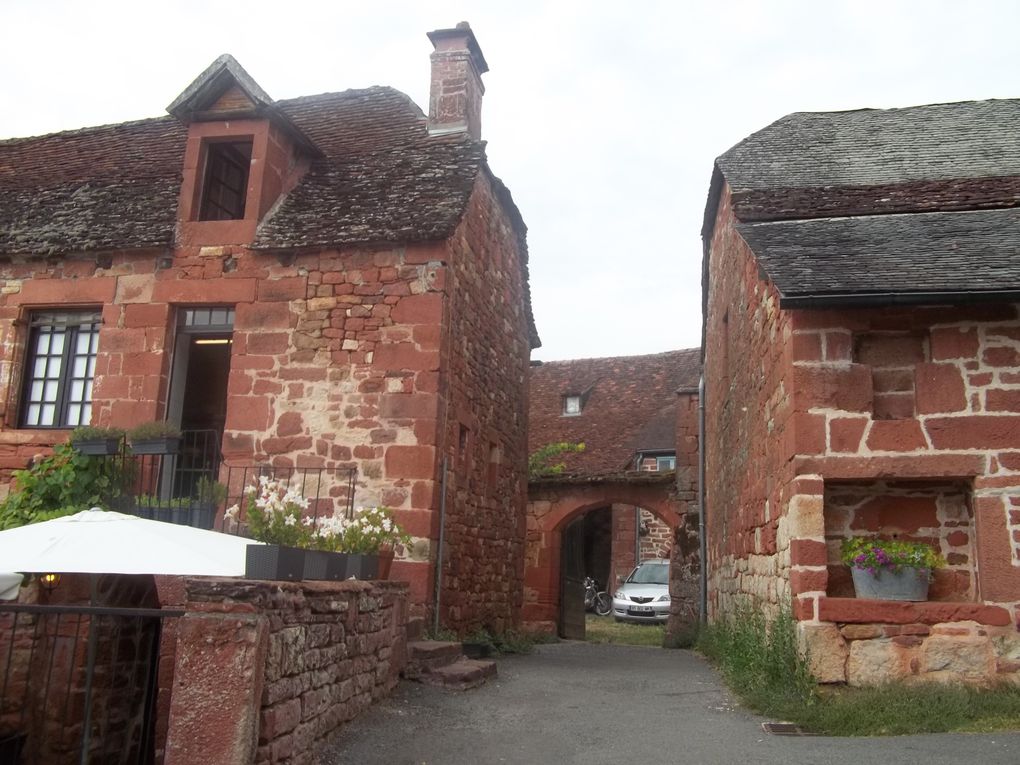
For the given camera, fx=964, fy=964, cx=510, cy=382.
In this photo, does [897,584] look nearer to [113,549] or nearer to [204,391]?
[113,549]

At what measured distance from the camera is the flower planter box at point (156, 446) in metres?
9.20

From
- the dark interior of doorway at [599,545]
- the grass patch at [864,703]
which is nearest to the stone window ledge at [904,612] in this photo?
the grass patch at [864,703]

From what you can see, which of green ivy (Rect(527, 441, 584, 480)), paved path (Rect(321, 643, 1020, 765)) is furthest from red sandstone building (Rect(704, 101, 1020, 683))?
green ivy (Rect(527, 441, 584, 480))

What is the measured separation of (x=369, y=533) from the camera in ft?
→ 25.6

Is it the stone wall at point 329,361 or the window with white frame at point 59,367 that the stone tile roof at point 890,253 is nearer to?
the stone wall at point 329,361

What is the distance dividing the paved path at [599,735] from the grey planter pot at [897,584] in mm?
1029

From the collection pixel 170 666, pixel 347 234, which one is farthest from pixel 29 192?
pixel 170 666

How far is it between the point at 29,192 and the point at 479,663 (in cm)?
837

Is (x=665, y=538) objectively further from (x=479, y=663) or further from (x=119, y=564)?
(x=119, y=564)

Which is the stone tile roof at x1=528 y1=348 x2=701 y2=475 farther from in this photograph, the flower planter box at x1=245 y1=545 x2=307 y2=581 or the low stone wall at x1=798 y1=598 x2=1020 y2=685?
the flower planter box at x1=245 y1=545 x2=307 y2=581

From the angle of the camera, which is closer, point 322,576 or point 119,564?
point 119,564

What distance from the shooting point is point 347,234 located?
9953 millimetres

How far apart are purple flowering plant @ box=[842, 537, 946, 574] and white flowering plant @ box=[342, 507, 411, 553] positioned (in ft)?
11.7

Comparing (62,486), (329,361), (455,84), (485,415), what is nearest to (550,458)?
(485,415)
